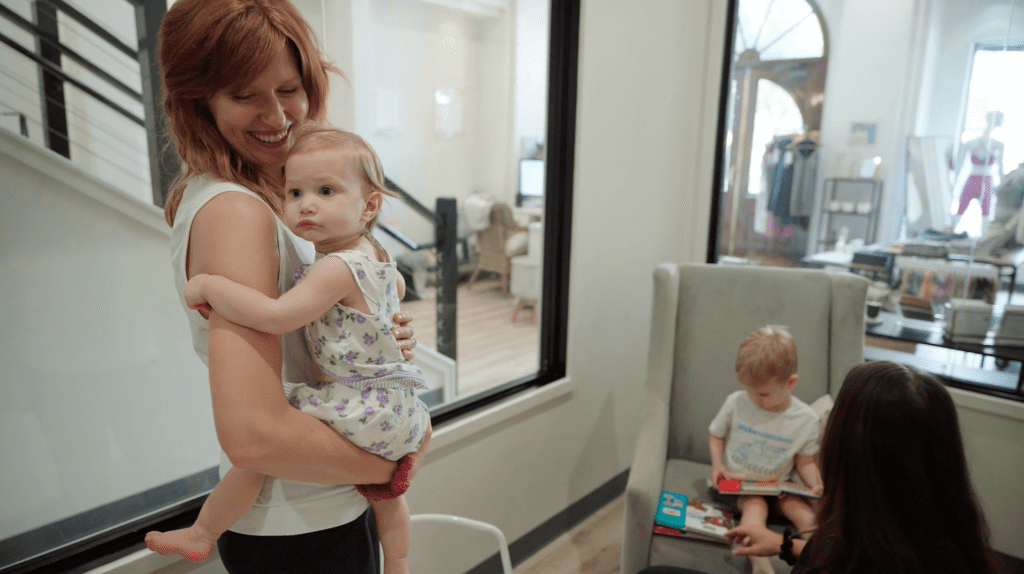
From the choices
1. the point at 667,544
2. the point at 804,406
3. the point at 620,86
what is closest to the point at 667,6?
Result: the point at 620,86

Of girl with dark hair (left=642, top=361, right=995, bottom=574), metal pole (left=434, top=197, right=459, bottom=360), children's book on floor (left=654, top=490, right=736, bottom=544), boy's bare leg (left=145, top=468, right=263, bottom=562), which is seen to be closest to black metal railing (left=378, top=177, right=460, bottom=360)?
metal pole (left=434, top=197, right=459, bottom=360)

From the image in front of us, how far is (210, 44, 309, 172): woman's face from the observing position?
763 millimetres

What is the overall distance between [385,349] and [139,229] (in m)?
0.99

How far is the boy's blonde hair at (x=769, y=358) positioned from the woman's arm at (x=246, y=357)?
1243 millimetres

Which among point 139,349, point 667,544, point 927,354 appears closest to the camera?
point 139,349

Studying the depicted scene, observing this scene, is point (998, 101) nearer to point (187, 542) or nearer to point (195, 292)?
point (195, 292)

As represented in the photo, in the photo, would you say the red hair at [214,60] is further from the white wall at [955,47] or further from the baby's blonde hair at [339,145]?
the white wall at [955,47]

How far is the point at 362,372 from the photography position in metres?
0.83

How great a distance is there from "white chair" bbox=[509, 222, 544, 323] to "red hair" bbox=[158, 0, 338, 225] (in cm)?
158

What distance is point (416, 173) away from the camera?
249 centimetres

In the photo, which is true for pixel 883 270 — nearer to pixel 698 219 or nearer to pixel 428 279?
pixel 698 219

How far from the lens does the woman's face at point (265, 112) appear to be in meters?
0.76

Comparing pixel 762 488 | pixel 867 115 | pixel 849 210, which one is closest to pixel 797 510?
pixel 762 488

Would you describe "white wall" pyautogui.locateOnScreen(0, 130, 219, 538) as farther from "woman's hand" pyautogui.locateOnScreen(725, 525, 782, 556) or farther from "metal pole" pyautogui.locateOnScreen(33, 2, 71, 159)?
"woman's hand" pyautogui.locateOnScreen(725, 525, 782, 556)
